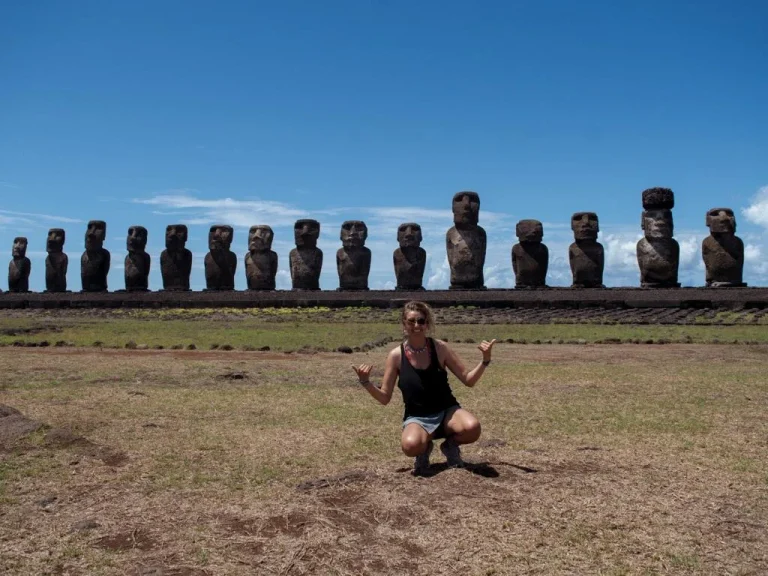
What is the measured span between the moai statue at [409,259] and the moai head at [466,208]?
5.79 ft

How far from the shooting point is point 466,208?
96.4 ft

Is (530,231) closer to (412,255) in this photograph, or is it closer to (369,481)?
(412,255)

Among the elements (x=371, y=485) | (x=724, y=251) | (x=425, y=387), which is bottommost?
(x=371, y=485)

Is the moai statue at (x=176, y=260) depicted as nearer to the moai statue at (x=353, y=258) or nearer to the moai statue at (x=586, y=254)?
the moai statue at (x=353, y=258)

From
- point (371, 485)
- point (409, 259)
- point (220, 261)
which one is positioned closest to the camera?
point (371, 485)

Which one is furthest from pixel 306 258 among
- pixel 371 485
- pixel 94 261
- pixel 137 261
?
pixel 371 485

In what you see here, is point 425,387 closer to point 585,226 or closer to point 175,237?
point 585,226

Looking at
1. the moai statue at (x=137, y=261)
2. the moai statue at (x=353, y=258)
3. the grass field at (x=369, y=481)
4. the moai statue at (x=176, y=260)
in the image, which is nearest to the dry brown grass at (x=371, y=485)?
the grass field at (x=369, y=481)

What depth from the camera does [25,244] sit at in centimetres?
4006

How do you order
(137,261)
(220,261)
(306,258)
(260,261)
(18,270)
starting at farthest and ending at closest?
(18,270) → (137,261) → (220,261) → (260,261) → (306,258)

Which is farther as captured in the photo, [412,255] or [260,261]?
[260,261]

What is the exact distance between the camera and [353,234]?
3156 centimetres

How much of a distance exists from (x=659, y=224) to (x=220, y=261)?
17.1 m

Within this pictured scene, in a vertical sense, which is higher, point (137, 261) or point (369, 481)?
point (137, 261)
